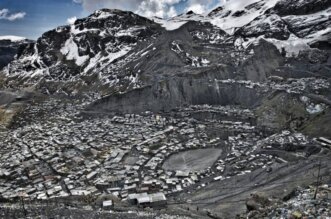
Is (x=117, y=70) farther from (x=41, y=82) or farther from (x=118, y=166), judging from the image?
(x=118, y=166)

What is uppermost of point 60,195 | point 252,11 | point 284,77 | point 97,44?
point 252,11

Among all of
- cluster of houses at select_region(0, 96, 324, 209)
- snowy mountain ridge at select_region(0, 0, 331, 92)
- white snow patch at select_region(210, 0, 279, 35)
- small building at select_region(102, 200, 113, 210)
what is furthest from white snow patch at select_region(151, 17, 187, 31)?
small building at select_region(102, 200, 113, 210)

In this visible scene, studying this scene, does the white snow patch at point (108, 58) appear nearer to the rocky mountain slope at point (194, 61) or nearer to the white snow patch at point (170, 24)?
the rocky mountain slope at point (194, 61)

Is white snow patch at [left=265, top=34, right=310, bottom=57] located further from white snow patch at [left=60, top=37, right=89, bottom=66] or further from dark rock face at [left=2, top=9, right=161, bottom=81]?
white snow patch at [left=60, top=37, right=89, bottom=66]

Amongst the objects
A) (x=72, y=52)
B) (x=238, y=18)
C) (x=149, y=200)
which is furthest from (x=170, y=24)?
(x=149, y=200)

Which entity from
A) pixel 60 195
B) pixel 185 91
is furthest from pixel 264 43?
pixel 60 195

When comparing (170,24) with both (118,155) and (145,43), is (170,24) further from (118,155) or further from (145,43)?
(118,155)

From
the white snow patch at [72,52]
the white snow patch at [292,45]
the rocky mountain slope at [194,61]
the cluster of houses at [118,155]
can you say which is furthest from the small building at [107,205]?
the white snow patch at [292,45]
